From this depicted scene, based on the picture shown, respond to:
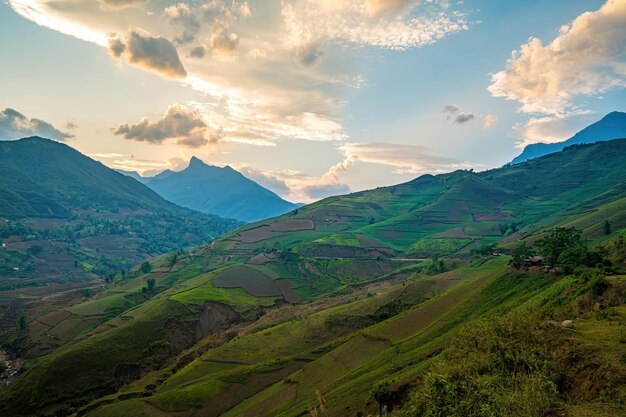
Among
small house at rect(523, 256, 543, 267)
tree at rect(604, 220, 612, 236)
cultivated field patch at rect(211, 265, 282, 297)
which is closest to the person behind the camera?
small house at rect(523, 256, 543, 267)

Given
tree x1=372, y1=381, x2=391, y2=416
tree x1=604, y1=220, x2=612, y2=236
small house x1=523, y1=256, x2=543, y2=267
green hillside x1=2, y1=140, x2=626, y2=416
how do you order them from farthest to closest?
1. tree x1=604, y1=220, x2=612, y2=236
2. small house x1=523, y1=256, x2=543, y2=267
3. tree x1=372, y1=381, x2=391, y2=416
4. green hillside x1=2, y1=140, x2=626, y2=416

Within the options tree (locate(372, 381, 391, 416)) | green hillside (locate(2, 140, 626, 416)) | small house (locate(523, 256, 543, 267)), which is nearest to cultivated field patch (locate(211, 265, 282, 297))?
green hillside (locate(2, 140, 626, 416))

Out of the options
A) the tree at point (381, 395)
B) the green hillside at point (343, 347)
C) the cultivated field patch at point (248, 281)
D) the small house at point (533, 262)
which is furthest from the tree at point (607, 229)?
the tree at point (381, 395)

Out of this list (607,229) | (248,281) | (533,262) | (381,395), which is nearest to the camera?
(381,395)

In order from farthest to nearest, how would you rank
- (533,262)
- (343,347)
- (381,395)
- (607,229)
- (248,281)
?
(248,281), (607,229), (343,347), (533,262), (381,395)

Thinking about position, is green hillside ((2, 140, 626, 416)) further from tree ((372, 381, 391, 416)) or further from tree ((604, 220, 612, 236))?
tree ((604, 220, 612, 236))

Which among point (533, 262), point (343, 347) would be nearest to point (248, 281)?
point (343, 347)

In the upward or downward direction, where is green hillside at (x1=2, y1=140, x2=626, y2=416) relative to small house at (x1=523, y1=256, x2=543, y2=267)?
downward

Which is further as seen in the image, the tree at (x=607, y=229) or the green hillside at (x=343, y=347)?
the tree at (x=607, y=229)

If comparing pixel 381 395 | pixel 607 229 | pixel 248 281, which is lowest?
pixel 381 395

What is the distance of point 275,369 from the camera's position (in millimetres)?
92312

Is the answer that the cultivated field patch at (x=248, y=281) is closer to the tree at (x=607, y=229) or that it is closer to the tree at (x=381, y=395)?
the tree at (x=381, y=395)

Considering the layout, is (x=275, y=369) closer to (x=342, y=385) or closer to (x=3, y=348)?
(x=342, y=385)

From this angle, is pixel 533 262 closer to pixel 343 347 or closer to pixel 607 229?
pixel 343 347
